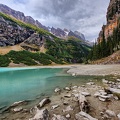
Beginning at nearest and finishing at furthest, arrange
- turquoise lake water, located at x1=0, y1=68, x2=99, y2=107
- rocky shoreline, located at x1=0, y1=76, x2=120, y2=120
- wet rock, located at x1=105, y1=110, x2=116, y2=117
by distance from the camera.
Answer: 1. rocky shoreline, located at x1=0, y1=76, x2=120, y2=120
2. wet rock, located at x1=105, y1=110, x2=116, y2=117
3. turquoise lake water, located at x1=0, y1=68, x2=99, y2=107

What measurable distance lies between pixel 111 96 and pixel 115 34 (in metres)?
96.1

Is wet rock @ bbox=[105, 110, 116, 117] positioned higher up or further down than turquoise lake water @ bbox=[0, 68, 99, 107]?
higher up

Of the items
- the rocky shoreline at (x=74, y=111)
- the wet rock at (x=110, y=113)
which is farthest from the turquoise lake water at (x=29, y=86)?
the wet rock at (x=110, y=113)

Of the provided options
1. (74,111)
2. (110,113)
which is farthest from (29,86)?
(110,113)

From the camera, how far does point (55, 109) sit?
12.0m

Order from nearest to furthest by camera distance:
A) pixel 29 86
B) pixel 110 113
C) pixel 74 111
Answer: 1. pixel 110 113
2. pixel 74 111
3. pixel 29 86

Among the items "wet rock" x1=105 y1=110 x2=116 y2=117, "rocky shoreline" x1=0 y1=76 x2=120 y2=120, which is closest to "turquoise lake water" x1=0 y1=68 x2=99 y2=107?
"rocky shoreline" x1=0 y1=76 x2=120 y2=120

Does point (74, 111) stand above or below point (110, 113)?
below

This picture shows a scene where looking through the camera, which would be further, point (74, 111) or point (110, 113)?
point (74, 111)

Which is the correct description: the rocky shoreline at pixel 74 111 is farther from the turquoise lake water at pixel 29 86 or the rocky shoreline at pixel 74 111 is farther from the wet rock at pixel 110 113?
the turquoise lake water at pixel 29 86

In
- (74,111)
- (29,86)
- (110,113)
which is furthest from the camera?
(29,86)

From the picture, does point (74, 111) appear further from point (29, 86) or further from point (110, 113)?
point (29, 86)

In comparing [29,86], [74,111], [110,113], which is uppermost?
[110,113]

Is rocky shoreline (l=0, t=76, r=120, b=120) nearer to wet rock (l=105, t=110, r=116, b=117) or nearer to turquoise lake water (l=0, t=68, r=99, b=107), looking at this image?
wet rock (l=105, t=110, r=116, b=117)
